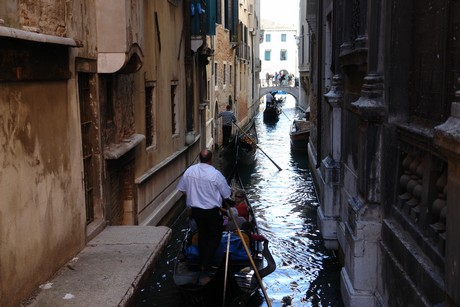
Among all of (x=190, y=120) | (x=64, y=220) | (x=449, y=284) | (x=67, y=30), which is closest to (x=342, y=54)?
(x=67, y=30)

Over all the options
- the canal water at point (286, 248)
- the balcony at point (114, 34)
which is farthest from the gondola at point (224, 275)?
the balcony at point (114, 34)

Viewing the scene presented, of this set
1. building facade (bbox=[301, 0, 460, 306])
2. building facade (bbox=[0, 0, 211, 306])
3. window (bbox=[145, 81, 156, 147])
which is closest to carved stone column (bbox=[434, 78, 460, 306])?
building facade (bbox=[301, 0, 460, 306])

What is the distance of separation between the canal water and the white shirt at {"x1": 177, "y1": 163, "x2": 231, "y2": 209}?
41.8 inches

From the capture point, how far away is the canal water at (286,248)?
6.43m

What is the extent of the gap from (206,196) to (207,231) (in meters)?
0.37

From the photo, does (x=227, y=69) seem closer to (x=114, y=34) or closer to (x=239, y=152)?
(x=239, y=152)

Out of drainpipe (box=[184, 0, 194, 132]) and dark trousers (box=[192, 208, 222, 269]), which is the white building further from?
dark trousers (box=[192, 208, 222, 269])

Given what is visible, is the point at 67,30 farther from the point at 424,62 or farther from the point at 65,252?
the point at 424,62

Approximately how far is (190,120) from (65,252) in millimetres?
6964

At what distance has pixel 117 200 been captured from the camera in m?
7.18

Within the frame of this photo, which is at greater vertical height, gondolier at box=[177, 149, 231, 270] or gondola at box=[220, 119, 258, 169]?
gondolier at box=[177, 149, 231, 270]

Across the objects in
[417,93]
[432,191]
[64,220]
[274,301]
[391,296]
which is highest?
[417,93]

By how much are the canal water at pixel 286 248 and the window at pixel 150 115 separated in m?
1.56

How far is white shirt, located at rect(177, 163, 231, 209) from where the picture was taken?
217 inches
